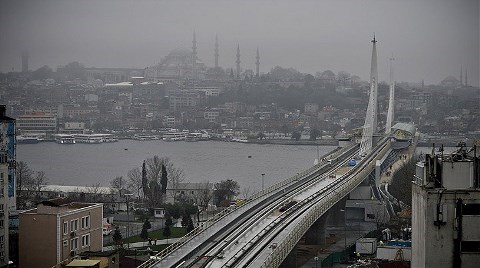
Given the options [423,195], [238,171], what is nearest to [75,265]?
[423,195]

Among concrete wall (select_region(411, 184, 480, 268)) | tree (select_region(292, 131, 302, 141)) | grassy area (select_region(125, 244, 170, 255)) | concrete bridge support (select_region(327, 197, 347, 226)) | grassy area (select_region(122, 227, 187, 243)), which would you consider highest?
concrete wall (select_region(411, 184, 480, 268))

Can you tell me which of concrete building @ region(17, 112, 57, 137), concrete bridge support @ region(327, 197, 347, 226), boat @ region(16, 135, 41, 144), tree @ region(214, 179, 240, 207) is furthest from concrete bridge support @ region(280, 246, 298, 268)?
concrete building @ region(17, 112, 57, 137)

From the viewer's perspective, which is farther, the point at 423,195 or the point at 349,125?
the point at 349,125

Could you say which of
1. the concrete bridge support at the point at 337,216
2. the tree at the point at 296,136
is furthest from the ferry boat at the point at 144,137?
the concrete bridge support at the point at 337,216

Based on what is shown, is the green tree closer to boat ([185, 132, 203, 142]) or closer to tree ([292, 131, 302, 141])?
tree ([292, 131, 302, 141])

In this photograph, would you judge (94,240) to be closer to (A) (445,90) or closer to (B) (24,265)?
(B) (24,265)

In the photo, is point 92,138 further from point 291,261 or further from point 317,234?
point 291,261
